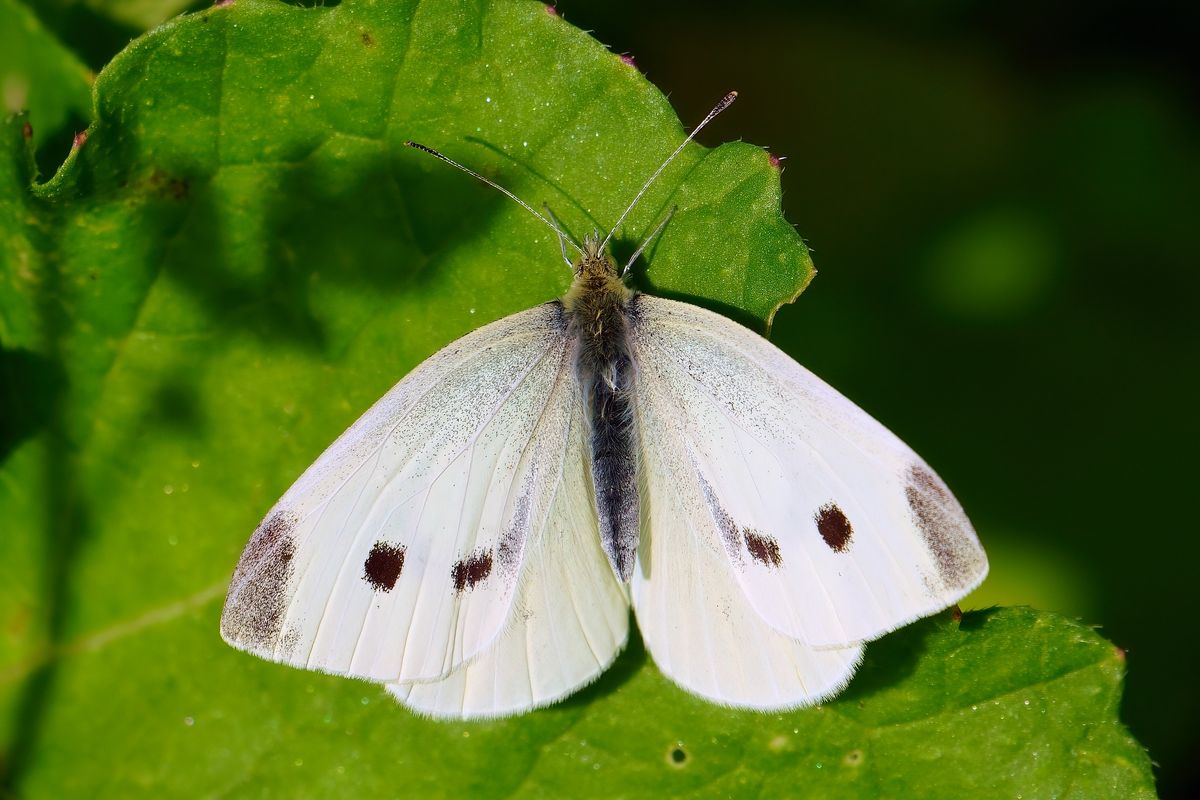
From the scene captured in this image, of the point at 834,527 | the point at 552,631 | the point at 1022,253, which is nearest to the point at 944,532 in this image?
the point at 834,527

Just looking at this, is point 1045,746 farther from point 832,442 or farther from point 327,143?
point 327,143

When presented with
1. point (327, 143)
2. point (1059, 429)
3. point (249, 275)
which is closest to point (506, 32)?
point (327, 143)

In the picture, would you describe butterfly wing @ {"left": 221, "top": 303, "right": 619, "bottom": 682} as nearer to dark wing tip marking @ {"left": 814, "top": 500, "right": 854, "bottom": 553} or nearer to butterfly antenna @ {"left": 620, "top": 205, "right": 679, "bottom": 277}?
butterfly antenna @ {"left": 620, "top": 205, "right": 679, "bottom": 277}

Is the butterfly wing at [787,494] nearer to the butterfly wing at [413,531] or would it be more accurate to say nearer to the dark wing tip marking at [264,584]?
the butterfly wing at [413,531]

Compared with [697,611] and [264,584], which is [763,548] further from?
[264,584]

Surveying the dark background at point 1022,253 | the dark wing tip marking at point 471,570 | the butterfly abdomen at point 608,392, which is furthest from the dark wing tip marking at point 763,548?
the dark background at point 1022,253

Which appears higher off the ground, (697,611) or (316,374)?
(697,611)

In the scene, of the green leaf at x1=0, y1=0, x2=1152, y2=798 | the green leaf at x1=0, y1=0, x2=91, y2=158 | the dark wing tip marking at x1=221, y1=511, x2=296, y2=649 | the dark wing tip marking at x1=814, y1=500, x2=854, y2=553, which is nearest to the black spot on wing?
the dark wing tip marking at x1=814, y1=500, x2=854, y2=553
